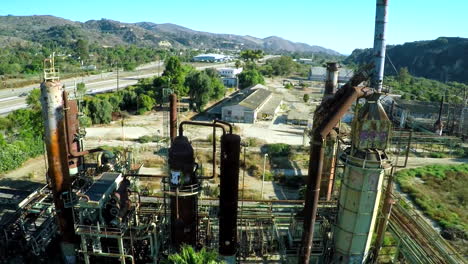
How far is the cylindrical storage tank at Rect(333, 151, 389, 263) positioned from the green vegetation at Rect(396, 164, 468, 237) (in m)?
13.5

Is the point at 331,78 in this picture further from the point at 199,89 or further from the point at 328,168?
the point at 199,89

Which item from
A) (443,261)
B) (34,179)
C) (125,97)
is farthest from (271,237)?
(125,97)

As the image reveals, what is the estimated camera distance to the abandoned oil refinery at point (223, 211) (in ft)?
52.4

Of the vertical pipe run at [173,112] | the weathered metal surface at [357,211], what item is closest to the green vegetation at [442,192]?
the weathered metal surface at [357,211]

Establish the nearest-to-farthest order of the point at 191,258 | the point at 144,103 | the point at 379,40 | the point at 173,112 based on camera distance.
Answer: the point at 191,258 < the point at 379,40 < the point at 173,112 < the point at 144,103

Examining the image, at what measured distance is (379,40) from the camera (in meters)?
18.7

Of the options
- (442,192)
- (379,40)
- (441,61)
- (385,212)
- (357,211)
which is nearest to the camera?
(357,211)

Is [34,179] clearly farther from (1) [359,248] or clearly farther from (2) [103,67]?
(2) [103,67]

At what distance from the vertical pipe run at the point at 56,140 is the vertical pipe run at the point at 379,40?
16.5m

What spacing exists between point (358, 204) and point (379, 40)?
9.35 metres

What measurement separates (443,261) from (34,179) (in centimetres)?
3520

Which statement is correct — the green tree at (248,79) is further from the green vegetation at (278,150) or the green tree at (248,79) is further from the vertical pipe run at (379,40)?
the vertical pipe run at (379,40)

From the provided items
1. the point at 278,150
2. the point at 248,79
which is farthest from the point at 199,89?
the point at 248,79

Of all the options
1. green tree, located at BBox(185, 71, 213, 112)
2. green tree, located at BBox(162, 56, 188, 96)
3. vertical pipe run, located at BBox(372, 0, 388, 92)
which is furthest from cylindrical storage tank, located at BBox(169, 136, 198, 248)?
green tree, located at BBox(162, 56, 188, 96)
